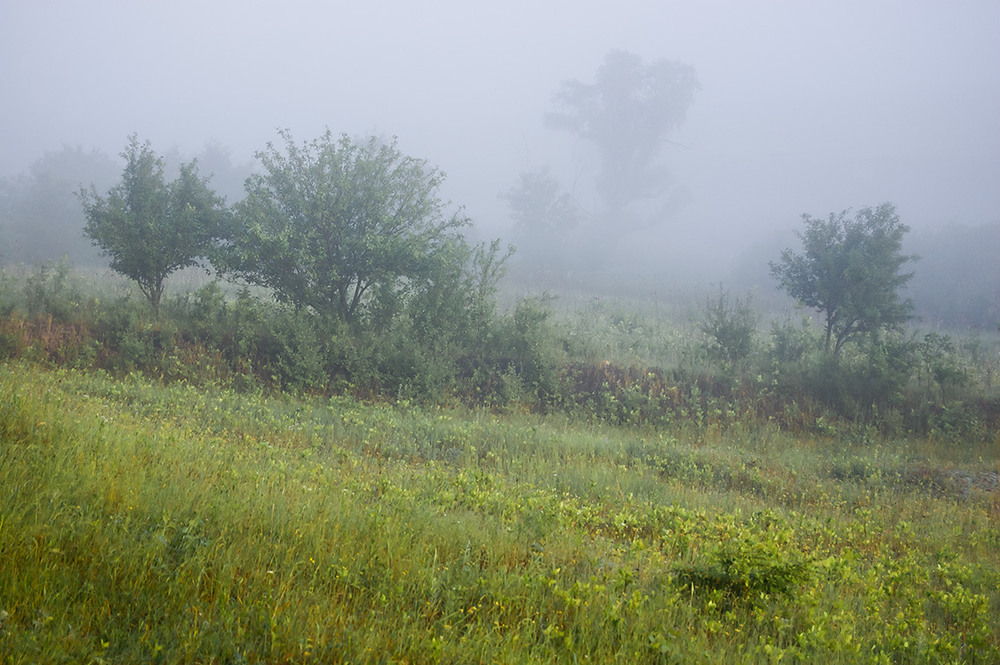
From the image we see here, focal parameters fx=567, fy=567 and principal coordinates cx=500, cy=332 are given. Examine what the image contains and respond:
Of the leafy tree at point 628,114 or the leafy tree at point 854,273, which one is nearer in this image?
the leafy tree at point 854,273

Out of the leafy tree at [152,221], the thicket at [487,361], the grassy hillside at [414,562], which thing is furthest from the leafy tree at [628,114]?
the grassy hillside at [414,562]

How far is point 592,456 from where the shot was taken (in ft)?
33.2

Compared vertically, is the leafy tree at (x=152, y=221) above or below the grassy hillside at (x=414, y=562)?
above

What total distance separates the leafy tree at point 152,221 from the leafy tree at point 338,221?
1005 mm

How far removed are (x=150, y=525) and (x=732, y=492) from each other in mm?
8132

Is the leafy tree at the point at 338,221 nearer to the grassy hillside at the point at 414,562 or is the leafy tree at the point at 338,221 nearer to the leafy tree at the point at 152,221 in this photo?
the leafy tree at the point at 152,221

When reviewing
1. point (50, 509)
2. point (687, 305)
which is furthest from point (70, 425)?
point (687, 305)

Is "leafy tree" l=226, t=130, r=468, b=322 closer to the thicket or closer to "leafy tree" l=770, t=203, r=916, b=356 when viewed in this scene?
the thicket

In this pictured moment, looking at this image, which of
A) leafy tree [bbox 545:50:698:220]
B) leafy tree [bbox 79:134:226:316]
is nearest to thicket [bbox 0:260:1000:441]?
leafy tree [bbox 79:134:226:316]

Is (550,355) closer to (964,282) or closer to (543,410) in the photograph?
(543,410)

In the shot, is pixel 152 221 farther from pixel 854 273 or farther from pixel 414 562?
pixel 854 273

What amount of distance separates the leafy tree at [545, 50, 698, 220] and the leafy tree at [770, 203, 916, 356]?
167 ft

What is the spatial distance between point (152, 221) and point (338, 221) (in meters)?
4.75

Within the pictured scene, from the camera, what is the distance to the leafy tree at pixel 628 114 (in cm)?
6569
